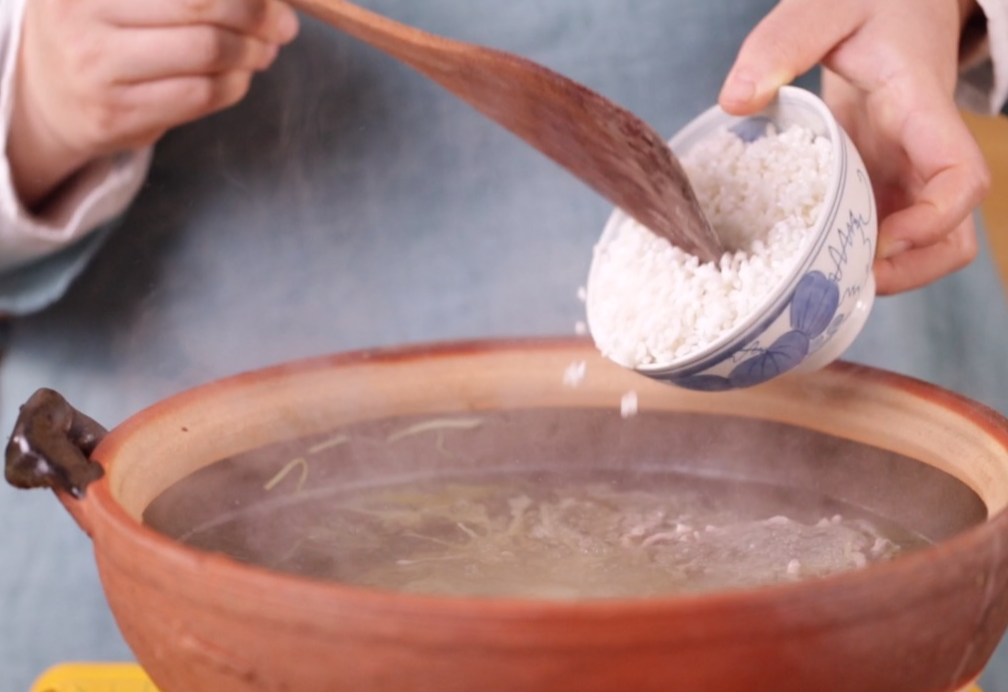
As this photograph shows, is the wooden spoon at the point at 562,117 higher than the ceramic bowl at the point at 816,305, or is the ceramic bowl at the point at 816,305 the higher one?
the wooden spoon at the point at 562,117

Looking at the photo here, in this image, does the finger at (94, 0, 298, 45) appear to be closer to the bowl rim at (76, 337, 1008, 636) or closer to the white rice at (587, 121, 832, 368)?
the white rice at (587, 121, 832, 368)

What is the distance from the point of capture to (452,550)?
2.47 ft

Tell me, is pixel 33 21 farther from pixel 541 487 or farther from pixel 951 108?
pixel 951 108

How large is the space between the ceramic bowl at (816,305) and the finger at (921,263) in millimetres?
167

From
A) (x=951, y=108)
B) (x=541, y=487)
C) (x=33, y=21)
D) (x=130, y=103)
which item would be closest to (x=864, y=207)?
(x=951, y=108)

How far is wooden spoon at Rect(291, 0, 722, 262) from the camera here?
70 centimetres

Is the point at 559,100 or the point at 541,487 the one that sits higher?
the point at 559,100

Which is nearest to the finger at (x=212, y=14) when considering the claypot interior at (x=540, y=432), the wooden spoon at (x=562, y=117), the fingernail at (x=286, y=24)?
the fingernail at (x=286, y=24)

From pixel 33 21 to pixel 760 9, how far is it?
0.77 meters

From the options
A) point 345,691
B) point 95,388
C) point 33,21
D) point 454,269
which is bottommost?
point 95,388

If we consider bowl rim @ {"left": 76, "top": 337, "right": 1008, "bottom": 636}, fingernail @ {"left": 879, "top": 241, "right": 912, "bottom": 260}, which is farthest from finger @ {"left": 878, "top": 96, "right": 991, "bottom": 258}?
bowl rim @ {"left": 76, "top": 337, "right": 1008, "bottom": 636}

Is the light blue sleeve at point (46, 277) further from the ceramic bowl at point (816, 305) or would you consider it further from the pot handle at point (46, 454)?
the ceramic bowl at point (816, 305)

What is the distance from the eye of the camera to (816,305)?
0.73m

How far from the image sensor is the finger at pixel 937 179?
85 cm
